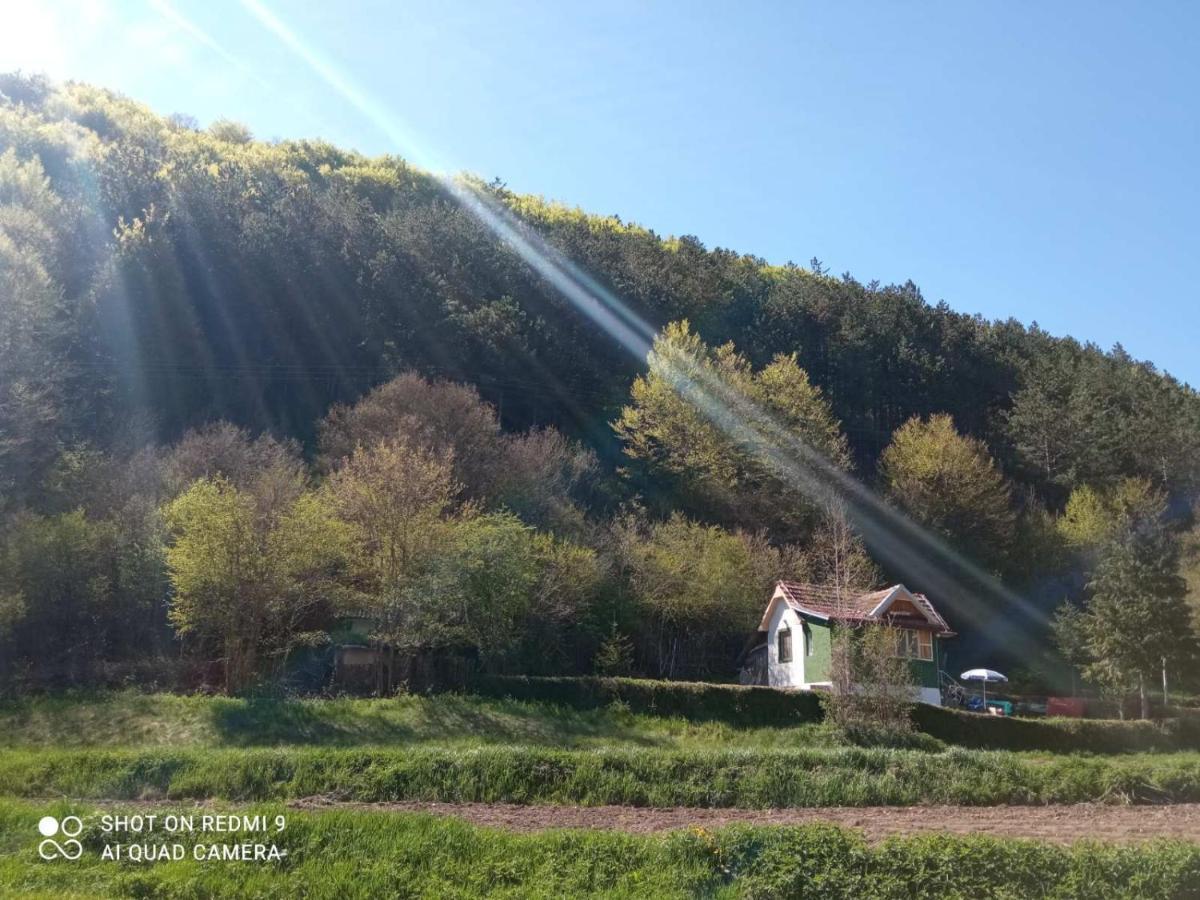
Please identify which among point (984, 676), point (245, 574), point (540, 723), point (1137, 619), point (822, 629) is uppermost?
point (245, 574)

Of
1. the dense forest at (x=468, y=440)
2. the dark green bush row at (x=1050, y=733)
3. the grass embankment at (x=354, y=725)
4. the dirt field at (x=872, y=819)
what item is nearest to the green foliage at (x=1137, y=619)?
the dense forest at (x=468, y=440)

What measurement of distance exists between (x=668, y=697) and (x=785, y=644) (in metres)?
Answer: 9.71

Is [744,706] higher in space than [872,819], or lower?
lower

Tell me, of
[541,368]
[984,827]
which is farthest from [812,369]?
[984,827]

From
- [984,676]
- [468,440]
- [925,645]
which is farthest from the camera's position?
[468,440]

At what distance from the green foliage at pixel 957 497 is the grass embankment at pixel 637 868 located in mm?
39345

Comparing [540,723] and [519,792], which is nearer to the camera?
[519,792]

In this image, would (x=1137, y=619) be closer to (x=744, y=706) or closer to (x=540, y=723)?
(x=744, y=706)

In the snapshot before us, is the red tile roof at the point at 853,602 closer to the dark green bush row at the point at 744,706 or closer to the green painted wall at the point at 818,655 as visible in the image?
the green painted wall at the point at 818,655

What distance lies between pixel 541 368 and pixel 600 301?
321 inches

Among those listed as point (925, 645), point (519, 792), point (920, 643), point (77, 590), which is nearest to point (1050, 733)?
point (920, 643)

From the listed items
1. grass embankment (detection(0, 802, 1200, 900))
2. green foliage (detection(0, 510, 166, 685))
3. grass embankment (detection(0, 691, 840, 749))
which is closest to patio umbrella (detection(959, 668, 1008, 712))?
grass embankment (detection(0, 691, 840, 749))

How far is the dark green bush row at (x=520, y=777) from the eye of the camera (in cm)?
1526

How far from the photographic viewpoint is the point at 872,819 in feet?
49.6
